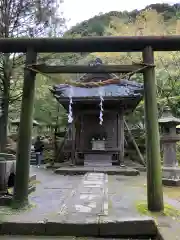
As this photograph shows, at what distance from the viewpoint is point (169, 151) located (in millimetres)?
8898

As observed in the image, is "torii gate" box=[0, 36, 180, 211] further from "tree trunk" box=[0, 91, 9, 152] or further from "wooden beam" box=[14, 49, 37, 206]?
"tree trunk" box=[0, 91, 9, 152]

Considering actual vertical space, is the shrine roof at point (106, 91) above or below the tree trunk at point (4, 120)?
above

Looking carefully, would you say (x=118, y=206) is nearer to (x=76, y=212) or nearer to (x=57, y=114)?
(x=76, y=212)

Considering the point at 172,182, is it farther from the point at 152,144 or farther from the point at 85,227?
the point at 85,227

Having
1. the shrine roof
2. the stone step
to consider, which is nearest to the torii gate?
the stone step

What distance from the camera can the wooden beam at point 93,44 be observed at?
4.94 m

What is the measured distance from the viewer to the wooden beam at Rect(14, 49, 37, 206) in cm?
478

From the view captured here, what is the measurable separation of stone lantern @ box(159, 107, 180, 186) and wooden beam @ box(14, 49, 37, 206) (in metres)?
5.10

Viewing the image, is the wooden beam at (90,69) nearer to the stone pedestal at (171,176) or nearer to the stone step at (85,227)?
the stone step at (85,227)

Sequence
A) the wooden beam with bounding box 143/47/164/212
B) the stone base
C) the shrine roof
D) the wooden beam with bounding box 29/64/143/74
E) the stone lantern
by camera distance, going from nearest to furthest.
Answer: the wooden beam with bounding box 143/47/164/212, the wooden beam with bounding box 29/64/143/74, the stone base, the stone lantern, the shrine roof

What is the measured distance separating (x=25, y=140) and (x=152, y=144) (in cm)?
235

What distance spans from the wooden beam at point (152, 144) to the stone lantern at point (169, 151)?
12.7ft

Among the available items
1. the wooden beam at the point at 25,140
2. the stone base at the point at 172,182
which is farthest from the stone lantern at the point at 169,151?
the wooden beam at the point at 25,140

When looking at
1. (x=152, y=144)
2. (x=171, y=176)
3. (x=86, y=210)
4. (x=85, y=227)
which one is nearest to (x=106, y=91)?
(x=171, y=176)
